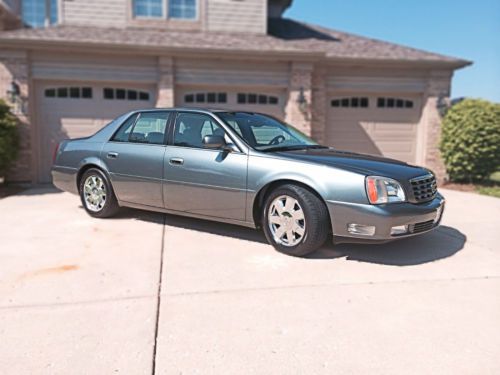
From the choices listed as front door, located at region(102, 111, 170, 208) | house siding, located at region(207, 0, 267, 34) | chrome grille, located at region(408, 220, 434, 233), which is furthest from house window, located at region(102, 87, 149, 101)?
chrome grille, located at region(408, 220, 434, 233)

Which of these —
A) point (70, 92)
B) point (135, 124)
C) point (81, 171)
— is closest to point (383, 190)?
point (135, 124)

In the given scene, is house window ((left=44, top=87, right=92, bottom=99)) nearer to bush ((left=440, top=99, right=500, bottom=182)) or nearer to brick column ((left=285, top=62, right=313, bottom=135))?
brick column ((left=285, top=62, right=313, bottom=135))

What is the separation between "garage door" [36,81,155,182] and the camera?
33.1 ft

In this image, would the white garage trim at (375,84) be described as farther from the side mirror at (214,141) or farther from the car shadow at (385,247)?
the side mirror at (214,141)

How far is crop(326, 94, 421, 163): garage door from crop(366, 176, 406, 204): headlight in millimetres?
7373

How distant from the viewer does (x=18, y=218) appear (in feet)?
20.6

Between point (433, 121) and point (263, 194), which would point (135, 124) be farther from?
point (433, 121)

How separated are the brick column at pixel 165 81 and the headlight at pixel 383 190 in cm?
722

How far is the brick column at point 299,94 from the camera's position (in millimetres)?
10586

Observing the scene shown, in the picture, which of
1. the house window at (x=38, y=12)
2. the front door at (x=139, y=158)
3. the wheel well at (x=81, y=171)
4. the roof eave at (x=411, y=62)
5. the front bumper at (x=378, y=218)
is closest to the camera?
the front bumper at (x=378, y=218)

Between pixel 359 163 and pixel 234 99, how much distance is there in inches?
268

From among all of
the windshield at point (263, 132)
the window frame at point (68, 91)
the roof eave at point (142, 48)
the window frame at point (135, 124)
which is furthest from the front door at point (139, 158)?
the window frame at point (68, 91)

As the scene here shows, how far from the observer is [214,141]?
4.68m

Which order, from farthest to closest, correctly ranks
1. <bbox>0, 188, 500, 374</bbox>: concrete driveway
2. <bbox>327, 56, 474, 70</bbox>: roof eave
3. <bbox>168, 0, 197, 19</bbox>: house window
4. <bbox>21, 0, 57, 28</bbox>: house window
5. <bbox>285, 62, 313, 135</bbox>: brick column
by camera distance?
<bbox>21, 0, 57, 28</bbox>: house window
<bbox>168, 0, 197, 19</bbox>: house window
<bbox>327, 56, 474, 70</bbox>: roof eave
<bbox>285, 62, 313, 135</bbox>: brick column
<bbox>0, 188, 500, 374</bbox>: concrete driveway
